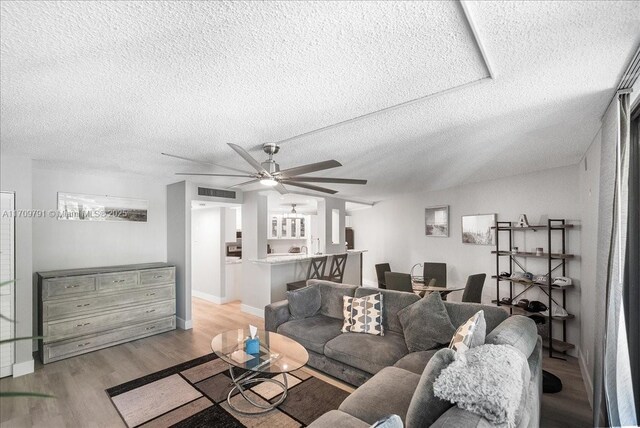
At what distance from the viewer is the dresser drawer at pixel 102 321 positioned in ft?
11.8

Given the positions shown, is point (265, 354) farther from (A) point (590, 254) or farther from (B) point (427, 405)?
(A) point (590, 254)

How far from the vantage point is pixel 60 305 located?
363 cm

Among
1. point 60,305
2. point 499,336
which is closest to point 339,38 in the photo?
point 499,336

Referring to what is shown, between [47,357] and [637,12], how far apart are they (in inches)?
219

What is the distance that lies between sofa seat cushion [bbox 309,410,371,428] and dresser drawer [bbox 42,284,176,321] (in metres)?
3.52

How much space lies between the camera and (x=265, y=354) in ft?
8.87

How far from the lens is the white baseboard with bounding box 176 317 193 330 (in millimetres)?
4676

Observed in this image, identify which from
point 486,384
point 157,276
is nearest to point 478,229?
point 486,384

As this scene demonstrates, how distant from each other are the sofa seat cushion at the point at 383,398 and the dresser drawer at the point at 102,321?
352cm

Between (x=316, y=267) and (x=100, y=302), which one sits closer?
(x=100, y=302)

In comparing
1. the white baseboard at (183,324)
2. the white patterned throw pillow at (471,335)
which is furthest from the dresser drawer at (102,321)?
the white patterned throw pillow at (471,335)

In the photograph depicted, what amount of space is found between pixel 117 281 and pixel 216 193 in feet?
6.49

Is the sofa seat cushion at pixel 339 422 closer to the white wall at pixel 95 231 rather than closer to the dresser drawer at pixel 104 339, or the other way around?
the dresser drawer at pixel 104 339

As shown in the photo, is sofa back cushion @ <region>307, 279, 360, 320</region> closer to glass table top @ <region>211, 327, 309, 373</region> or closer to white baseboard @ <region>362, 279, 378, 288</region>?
glass table top @ <region>211, 327, 309, 373</region>
